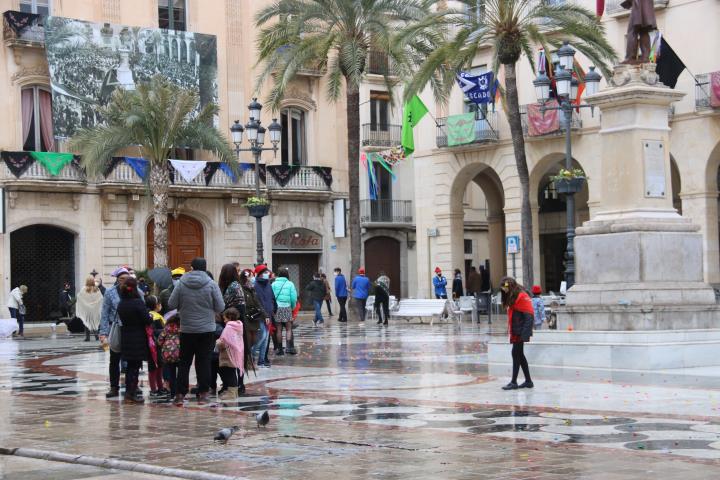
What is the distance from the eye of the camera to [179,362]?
14625 mm

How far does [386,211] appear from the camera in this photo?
182 ft

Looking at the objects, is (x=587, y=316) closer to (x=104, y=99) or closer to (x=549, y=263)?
(x=104, y=99)

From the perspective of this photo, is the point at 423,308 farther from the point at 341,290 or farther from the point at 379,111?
the point at 379,111

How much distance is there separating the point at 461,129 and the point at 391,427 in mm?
34628

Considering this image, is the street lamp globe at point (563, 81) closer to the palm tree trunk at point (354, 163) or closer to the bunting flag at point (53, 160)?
the palm tree trunk at point (354, 163)

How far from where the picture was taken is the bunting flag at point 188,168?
43.2m

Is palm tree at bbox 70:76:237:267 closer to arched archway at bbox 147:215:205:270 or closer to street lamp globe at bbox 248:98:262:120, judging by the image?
arched archway at bbox 147:215:205:270

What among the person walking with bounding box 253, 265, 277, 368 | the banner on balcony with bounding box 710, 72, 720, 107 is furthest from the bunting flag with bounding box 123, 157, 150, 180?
the person walking with bounding box 253, 265, 277, 368

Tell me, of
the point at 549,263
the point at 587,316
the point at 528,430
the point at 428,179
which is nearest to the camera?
the point at 528,430

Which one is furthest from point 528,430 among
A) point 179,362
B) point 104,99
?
point 104,99

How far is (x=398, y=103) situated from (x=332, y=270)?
8.63m

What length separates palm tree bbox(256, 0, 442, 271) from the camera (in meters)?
37.3

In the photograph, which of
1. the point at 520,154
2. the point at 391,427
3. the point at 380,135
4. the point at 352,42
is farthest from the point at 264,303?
the point at 380,135

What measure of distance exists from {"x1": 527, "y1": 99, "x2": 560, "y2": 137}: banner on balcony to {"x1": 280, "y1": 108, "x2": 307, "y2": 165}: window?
9.55m
